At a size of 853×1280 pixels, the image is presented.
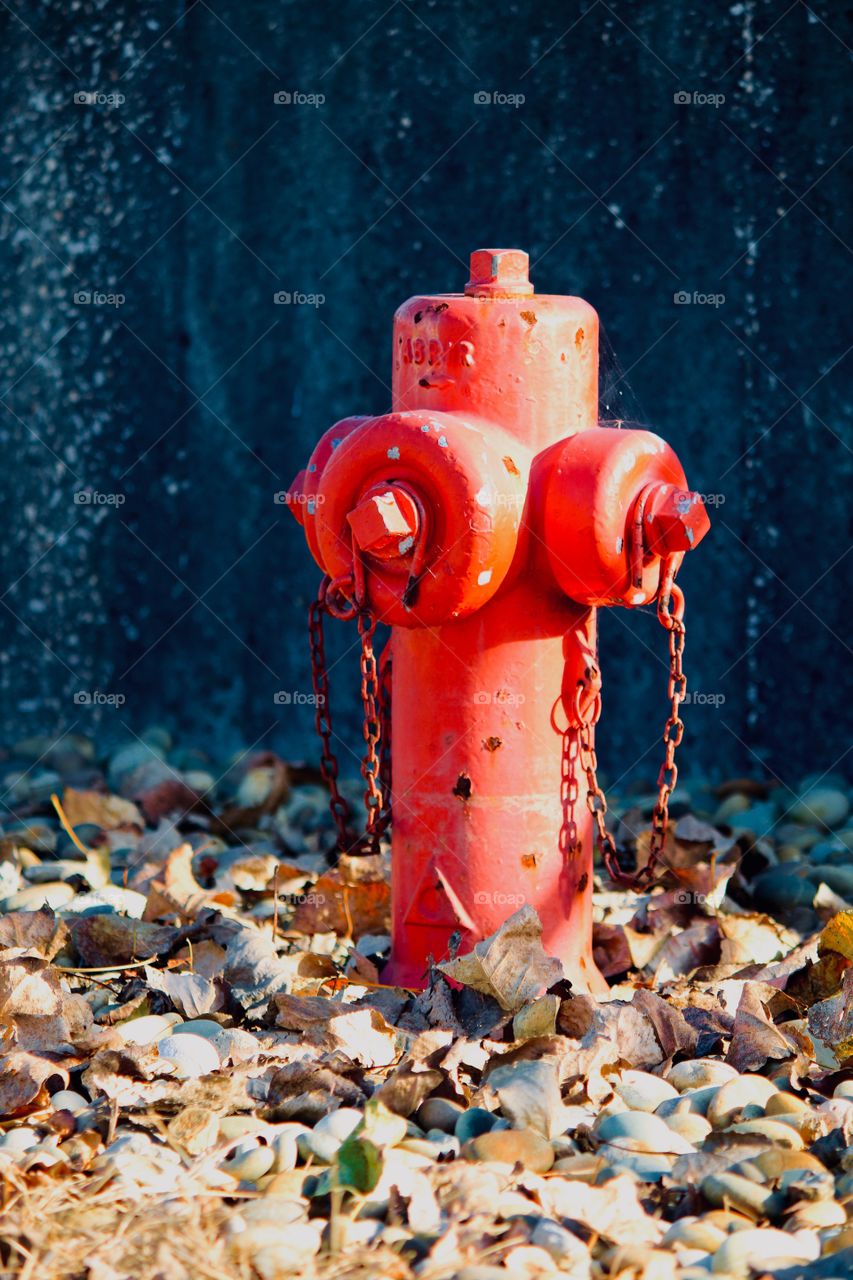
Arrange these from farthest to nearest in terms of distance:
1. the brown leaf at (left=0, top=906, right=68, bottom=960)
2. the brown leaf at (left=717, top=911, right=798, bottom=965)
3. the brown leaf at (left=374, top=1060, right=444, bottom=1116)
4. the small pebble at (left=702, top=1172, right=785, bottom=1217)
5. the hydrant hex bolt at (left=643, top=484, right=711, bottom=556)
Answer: the brown leaf at (left=717, top=911, right=798, bottom=965) < the brown leaf at (left=0, top=906, right=68, bottom=960) < the hydrant hex bolt at (left=643, top=484, right=711, bottom=556) < the brown leaf at (left=374, top=1060, right=444, bottom=1116) < the small pebble at (left=702, top=1172, right=785, bottom=1217)

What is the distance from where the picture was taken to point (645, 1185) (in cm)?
190

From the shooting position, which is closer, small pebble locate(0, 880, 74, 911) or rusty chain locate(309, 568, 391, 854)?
rusty chain locate(309, 568, 391, 854)

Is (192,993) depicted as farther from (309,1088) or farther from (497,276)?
(497,276)

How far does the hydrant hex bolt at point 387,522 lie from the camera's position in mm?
2387

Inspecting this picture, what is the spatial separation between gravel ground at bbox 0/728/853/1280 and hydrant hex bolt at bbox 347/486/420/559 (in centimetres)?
61

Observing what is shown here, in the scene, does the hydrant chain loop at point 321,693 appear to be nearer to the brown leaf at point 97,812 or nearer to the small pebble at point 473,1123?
the small pebble at point 473,1123

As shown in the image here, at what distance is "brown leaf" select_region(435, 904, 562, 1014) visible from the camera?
7.72 ft

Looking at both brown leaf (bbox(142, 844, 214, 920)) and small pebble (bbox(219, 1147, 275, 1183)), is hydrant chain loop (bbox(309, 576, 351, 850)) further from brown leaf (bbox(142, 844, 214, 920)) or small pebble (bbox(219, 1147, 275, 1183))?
small pebble (bbox(219, 1147, 275, 1183))

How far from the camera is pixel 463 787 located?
8.52ft

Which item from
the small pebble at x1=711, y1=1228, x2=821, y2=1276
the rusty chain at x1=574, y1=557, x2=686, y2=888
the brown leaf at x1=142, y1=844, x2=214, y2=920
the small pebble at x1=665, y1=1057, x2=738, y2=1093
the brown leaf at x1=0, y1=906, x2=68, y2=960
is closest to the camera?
the small pebble at x1=711, y1=1228, x2=821, y2=1276

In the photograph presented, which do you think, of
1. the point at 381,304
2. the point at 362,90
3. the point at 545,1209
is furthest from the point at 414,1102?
the point at 362,90

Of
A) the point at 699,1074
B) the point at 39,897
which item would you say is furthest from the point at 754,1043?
the point at 39,897

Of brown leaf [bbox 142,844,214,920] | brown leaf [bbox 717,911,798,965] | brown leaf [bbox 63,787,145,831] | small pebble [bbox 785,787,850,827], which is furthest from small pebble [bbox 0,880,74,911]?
small pebble [bbox 785,787,850,827]

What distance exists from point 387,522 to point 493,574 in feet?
0.65
